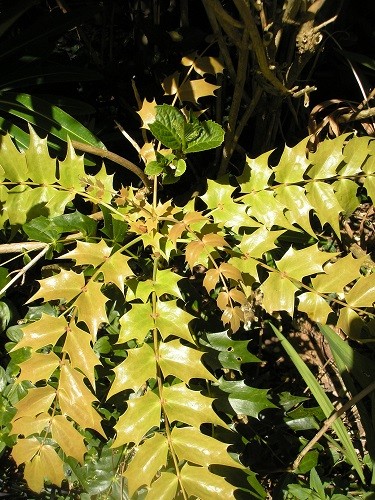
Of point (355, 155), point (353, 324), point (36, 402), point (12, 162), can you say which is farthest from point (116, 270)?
point (355, 155)

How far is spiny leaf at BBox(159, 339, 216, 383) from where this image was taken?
893 mm

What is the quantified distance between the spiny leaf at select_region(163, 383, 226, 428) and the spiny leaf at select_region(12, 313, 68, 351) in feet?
0.73

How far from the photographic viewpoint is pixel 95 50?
1752 millimetres

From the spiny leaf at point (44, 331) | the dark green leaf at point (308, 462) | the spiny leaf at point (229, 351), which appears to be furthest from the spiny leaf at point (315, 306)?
the dark green leaf at point (308, 462)

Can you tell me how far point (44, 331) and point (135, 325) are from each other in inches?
6.6

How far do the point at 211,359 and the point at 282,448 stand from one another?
1.56 ft

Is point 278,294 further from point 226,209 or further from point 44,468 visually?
point 44,468

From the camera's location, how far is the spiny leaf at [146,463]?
851 mm

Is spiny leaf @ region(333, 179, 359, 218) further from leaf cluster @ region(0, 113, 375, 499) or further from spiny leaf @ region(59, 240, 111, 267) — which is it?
spiny leaf @ region(59, 240, 111, 267)

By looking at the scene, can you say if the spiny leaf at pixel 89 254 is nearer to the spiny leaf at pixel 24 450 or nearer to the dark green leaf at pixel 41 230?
the dark green leaf at pixel 41 230

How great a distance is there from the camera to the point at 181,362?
90cm

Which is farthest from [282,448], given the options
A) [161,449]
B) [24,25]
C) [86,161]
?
[24,25]

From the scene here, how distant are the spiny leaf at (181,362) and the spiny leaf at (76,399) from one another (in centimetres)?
14

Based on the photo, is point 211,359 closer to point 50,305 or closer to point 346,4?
point 50,305
